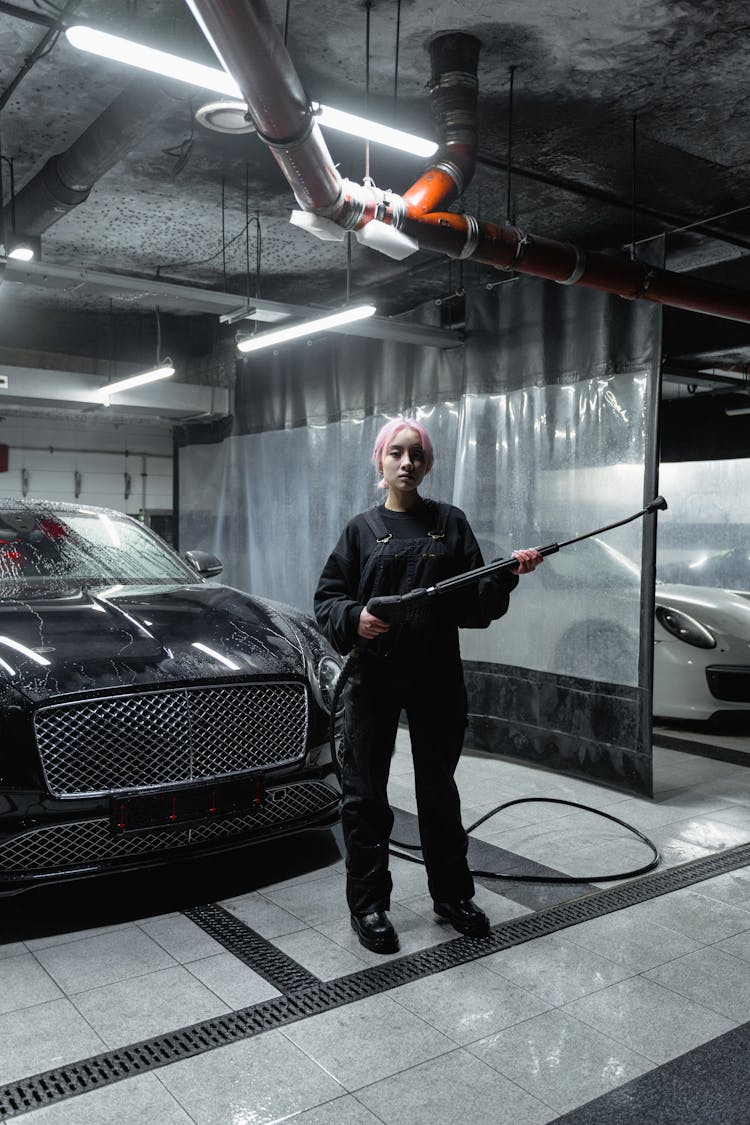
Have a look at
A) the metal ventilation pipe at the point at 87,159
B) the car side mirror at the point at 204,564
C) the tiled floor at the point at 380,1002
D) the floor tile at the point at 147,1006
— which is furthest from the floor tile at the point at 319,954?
the metal ventilation pipe at the point at 87,159

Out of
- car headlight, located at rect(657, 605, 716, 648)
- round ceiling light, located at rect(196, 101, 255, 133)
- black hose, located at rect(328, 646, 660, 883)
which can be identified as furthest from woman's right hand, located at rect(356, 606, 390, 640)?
car headlight, located at rect(657, 605, 716, 648)

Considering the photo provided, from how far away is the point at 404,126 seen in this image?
15.9 feet

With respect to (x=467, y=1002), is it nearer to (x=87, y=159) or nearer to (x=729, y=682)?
(x=729, y=682)

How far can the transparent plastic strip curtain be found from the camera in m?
5.23

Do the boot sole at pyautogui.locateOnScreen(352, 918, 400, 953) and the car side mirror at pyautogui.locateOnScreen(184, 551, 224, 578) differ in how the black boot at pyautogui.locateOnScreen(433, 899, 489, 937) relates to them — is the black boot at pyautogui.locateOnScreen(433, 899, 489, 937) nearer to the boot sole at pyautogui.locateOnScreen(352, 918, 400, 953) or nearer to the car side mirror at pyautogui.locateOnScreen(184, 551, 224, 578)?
the boot sole at pyautogui.locateOnScreen(352, 918, 400, 953)

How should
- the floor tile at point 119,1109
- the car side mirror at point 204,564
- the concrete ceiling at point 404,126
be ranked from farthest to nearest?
the car side mirror at point 204,564, the concrete ceiling at point 404,126, the floor tile at point 119,1109

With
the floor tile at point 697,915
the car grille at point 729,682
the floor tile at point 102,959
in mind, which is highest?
the car grille at point 729,682

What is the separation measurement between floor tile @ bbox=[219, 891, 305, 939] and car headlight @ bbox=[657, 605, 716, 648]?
157 inches

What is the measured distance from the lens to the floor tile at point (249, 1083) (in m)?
2.16

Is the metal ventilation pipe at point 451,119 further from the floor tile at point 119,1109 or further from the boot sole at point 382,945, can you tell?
the floor tile at point 119,1109

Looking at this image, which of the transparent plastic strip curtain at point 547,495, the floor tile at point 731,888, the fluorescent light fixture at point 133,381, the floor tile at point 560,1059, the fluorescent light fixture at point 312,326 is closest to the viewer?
the floor tile at point 560,1059

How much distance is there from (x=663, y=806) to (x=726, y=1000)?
215 cm

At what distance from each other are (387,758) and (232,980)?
847mm

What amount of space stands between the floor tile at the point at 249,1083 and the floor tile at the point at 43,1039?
28 centimetres
